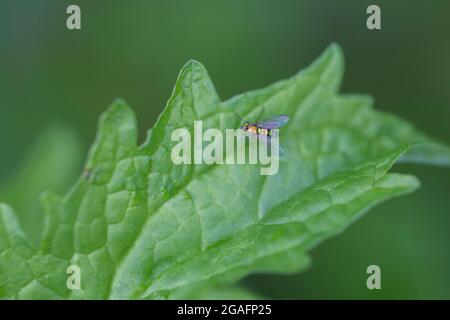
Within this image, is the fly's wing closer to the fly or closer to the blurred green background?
the fly

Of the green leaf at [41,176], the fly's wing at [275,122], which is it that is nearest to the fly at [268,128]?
the fly's wing at [275,122]

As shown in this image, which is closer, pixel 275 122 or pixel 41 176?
pixel 275 122

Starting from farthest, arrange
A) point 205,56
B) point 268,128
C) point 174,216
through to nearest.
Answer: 1. point 205,56
2. point 268,128
3. point 174,216

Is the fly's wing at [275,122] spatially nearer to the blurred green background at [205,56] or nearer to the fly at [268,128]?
the fly at [268,128]

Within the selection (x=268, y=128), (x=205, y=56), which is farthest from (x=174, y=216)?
(x=205, y=56)

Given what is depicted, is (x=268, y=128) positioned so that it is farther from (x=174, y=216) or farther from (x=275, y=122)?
(x=174, y=216)

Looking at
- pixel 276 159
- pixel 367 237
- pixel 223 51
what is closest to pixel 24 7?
pixel 223 51

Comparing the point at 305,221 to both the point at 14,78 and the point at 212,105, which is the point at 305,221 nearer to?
the point at 212,105

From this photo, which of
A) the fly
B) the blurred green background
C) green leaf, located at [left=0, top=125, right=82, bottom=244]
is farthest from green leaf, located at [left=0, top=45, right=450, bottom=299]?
the blurred green background
